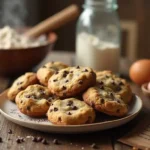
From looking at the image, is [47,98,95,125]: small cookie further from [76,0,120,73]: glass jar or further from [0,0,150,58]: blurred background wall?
[0,0,150,58]: blurred background wall

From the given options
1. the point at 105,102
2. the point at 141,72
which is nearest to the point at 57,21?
the point at 141,72

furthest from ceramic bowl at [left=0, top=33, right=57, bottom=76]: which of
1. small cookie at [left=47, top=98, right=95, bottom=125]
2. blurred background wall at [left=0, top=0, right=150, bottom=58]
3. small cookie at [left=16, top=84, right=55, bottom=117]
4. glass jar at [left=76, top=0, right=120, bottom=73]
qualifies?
blurred background wall at [left=0, top=0, right=150, bottom=58]

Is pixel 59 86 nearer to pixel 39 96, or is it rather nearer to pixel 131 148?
pixel 39 96

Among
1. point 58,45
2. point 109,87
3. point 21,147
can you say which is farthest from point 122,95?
point 58,45

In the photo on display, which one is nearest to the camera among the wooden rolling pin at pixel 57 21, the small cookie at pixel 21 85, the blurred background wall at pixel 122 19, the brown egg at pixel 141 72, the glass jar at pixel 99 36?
the small cookie at pixel 21 85

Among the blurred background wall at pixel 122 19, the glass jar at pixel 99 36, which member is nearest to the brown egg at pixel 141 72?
the glass jar at pixel 99 36

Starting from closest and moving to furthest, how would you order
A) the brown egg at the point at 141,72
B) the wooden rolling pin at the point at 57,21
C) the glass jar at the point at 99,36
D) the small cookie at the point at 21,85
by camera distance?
the small cookie at the point at 21,85 → the brown egg at the point at 141,72 → the glass jar at the point at 99,36 → the wooden rolling pin at the point at 57,21

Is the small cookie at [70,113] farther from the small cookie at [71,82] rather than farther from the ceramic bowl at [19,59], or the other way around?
the ceramic bowl at [19,59]

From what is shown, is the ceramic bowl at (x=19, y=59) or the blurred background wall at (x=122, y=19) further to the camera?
the blurred background wall at (x=122, y=19)
